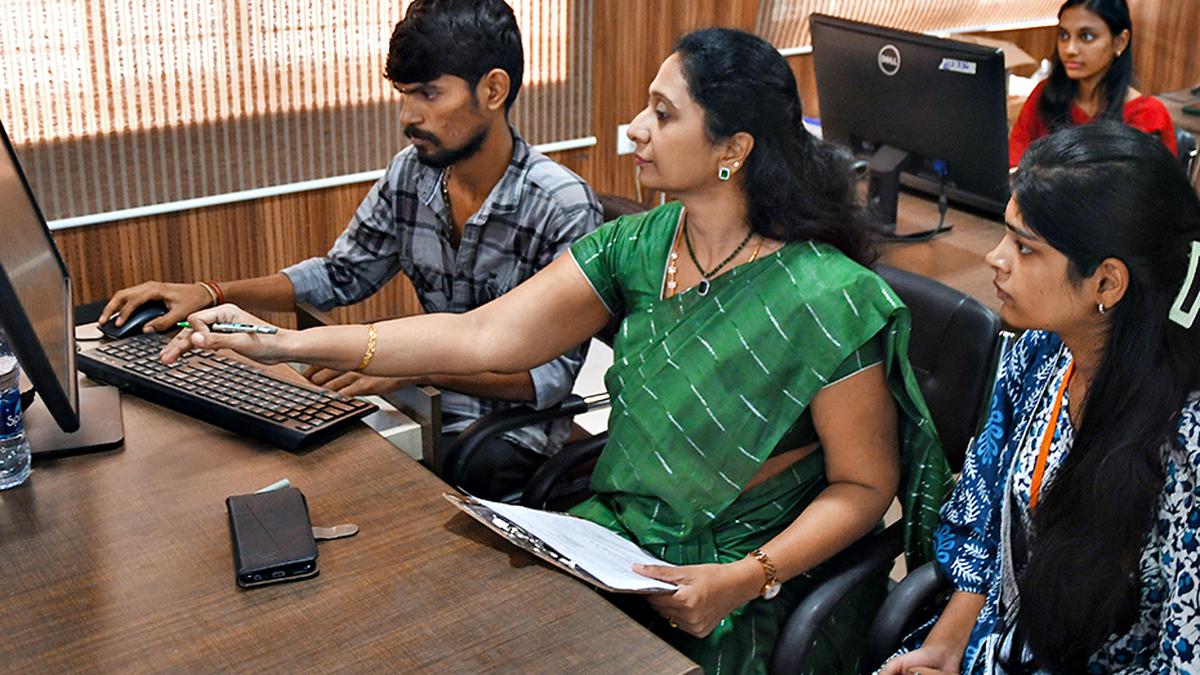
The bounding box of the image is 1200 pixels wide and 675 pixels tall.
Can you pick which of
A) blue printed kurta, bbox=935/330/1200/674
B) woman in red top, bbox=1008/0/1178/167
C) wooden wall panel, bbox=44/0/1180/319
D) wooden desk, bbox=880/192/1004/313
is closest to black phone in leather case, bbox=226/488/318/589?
blue printed kurta, bbox=935/330/1200/674

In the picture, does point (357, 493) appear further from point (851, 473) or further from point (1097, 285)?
point (1097, 285)

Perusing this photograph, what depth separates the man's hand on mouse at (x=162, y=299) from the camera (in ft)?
7.22

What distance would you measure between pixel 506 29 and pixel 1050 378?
1.19 metres

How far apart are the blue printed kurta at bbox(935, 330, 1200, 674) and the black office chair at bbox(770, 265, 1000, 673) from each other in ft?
0.30

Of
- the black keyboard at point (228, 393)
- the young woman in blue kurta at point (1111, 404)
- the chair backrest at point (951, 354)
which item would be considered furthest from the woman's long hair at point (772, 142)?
the black keyboard at point (228, 393)

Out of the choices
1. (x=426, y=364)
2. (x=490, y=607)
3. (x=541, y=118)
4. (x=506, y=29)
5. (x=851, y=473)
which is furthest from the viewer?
(x=541, y=118)

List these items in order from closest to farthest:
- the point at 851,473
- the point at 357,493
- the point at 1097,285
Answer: the point at 1097,285 → the point at 357,493 → the point at 851,473

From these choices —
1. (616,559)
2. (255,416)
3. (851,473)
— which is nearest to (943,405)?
(851,473)

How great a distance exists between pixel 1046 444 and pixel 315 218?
2396mm

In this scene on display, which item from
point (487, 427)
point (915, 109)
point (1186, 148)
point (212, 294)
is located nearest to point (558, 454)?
point (487, 427)

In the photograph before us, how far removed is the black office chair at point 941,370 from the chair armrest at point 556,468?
1.50 feet

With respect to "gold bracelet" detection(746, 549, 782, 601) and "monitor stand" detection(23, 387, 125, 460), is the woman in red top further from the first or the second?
"monitor stand" detection(23, 387, 125, 460)

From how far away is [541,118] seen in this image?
12.9ft

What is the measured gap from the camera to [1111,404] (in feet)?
5.13
